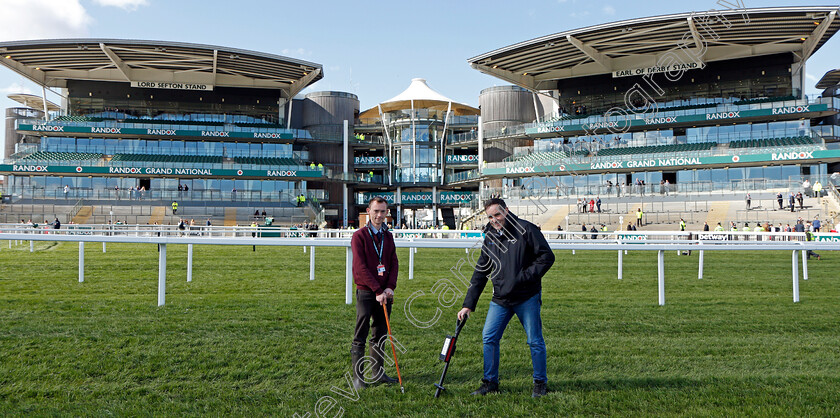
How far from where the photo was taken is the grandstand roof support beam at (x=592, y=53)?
41656mm

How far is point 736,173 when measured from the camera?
43.0m

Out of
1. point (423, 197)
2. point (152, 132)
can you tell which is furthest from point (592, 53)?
point (152, 132)

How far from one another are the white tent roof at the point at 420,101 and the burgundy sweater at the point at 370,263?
54.1 metres

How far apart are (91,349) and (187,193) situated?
149 ft

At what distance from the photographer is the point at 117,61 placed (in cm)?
4731

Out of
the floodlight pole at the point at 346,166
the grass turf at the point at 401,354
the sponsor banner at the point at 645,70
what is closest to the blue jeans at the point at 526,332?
→ the grass turf at the point at 401,354

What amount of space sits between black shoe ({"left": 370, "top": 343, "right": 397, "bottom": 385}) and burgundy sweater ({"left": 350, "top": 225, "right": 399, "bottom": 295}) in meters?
0.49

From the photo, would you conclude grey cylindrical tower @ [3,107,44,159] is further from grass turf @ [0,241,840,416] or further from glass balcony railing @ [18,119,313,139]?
grass turf @ [0,241,840,416]

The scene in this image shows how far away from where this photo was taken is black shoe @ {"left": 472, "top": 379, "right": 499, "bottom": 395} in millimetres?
4422

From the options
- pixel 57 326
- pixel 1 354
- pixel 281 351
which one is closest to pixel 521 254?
pixel 281 351

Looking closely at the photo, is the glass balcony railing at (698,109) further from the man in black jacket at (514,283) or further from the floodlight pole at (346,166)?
the man in black jacket at (514,283)

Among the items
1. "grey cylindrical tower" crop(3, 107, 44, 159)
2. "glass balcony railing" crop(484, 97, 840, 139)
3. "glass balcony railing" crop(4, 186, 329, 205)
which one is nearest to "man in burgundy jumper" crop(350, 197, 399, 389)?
"glass balcony railing" crop(484, 97, 840, 139)

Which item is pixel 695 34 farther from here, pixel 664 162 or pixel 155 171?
pixel 155 171

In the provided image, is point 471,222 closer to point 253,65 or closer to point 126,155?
point 253,65
